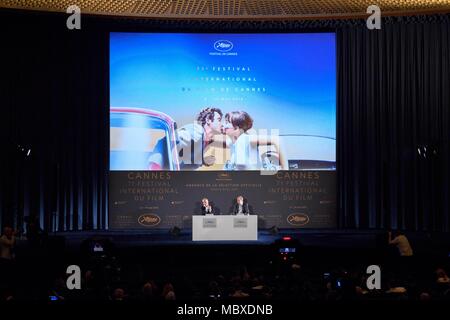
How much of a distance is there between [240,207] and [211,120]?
1.95 m

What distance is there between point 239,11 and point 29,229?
562 centimetres

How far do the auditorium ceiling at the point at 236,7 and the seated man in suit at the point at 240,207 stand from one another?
3557 millimetres

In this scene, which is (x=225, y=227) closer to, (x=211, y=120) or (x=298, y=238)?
(x=298, y=238)

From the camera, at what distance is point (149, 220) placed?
1304 centimetres

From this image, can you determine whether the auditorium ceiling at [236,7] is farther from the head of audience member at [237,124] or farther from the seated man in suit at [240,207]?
the seated man in suit at [240,207]

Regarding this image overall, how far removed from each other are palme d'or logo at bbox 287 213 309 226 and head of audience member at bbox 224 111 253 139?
1960mm

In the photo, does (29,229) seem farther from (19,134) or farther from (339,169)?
(339,169)

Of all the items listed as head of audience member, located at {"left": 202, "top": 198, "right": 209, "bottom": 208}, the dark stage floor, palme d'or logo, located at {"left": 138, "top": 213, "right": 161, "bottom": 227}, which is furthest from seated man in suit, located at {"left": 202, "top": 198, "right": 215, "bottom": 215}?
palme d'or logo, located at {"left": 138, "top": 213, "right": 161, "bottom": 227}

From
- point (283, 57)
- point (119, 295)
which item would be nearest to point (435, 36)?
point (283, 57)

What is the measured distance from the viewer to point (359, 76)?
43.8 feet

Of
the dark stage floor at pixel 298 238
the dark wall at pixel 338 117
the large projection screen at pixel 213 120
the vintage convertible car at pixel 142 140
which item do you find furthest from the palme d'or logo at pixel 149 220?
the vintage convertible car at pixel 142 140

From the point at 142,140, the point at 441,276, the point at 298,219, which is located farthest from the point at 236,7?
the point at 441,276

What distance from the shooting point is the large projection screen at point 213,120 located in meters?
12.9
